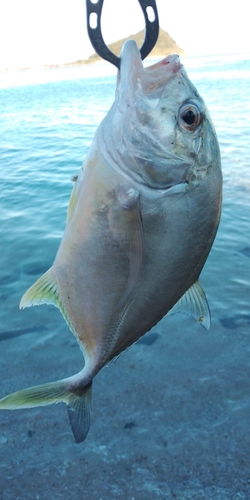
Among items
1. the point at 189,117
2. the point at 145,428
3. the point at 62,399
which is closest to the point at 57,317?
the point at 145,428

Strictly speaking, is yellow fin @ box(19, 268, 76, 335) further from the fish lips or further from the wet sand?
the wet sand

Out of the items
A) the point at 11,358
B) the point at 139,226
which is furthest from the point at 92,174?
the point at 11,358

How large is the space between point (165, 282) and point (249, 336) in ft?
13.8

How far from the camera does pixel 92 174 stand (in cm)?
196

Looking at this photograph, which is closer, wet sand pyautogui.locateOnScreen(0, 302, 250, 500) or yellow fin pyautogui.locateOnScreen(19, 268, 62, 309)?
yellow fin pyautogui.locateOnScreen(19, 268, 62, 309)

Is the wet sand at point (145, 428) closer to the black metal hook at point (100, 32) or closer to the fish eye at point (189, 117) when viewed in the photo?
the fish eye at point (189, 117)

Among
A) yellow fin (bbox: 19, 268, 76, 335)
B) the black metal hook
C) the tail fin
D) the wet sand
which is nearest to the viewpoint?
the black metal hook

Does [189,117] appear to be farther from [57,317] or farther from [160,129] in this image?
[57,317]

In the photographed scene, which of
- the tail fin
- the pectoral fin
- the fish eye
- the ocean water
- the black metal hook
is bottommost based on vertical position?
the ocean water

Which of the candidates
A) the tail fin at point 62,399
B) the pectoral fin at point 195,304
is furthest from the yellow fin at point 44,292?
the pectoral fin at point 195,304

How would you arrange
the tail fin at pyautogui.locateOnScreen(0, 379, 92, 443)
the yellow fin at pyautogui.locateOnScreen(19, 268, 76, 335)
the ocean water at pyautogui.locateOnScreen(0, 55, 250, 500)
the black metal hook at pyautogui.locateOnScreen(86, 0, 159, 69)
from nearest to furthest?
the black metal hook at pyautogui.locateOnScreen(86, 0, 159, 69)
the tail fin at pyautogui.locateOnScreen(0, 379, 92, 443)
the yellow fin at pyautogui.locateOnScreen(19, 268, 76, 335)
the ocean water at pyautogui.locateOnScreen(0, 55, 250, 500)

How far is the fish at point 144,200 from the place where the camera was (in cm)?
188

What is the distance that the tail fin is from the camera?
2.05 meters

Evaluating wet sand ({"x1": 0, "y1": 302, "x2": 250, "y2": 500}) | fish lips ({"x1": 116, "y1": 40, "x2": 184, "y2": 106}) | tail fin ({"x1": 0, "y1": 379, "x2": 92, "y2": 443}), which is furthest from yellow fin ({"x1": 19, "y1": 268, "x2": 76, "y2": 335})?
wet sand ({"x1": 0, "y1": 302, "x2": 250, "y2": 500})
